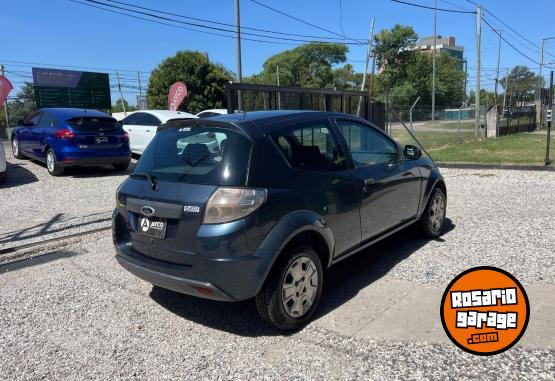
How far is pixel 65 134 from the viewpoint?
10727mm

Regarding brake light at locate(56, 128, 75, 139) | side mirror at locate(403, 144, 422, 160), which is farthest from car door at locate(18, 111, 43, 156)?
side mirror at locate(403, 144, 422, 160)

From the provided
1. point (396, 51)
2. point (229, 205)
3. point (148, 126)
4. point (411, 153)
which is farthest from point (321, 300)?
point (396, 51)

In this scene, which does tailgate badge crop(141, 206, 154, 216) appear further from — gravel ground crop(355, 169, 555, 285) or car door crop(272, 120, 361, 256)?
gravel ground crop(355, 169, 555, 285)

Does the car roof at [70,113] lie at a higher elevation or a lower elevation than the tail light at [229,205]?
higher

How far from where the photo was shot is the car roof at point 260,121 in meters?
3.54

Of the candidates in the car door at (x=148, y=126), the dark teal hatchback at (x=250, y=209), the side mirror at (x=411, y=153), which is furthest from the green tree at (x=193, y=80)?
the dark teal hatchback at (x=250, y=209)

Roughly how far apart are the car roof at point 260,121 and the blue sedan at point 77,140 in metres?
7.66

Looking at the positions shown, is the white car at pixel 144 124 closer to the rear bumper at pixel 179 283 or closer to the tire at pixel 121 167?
the tire at pixel 121 167

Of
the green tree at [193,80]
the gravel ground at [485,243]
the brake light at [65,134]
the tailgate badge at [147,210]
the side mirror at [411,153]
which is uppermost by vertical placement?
the green tree at [193,80]

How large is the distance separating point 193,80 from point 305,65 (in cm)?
5950

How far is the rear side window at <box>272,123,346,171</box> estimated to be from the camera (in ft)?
12.1

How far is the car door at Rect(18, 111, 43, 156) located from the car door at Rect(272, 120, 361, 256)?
10.1 metres

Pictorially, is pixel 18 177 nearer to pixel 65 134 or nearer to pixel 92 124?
pixel 65 134

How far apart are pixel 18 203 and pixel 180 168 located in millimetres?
6273
